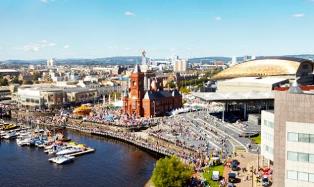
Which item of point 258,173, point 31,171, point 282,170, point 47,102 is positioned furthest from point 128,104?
point 282,170

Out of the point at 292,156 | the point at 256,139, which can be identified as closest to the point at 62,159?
the point at 256,139

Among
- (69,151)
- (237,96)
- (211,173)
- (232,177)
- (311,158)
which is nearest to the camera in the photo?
(311,158)

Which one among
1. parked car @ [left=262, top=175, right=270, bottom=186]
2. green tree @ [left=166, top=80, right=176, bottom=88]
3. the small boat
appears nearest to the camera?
parked car @ [left=262, top=175, right=270, bottom=186]

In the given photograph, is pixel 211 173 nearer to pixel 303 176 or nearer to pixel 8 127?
pixel 303 176

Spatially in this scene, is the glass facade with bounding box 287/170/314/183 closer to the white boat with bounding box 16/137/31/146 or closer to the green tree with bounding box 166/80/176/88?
the white boat with bounding box 16/137/31/146

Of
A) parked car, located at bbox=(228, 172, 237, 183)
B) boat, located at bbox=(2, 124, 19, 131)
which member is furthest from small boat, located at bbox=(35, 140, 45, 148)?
parked car, located at bbox=(228, 172, 237, 183)

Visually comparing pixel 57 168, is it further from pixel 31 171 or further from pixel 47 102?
pixel 47 102
